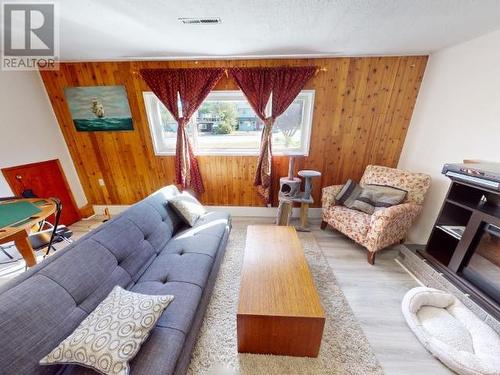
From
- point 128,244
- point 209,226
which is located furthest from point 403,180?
point 128,244

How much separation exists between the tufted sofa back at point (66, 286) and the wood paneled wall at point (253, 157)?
1.50 metres

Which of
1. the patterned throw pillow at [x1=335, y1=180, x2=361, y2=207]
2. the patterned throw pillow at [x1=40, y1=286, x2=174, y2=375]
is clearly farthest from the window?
the patterned throw pillow at [x1=40, y1=286, x2=174, y2=375]

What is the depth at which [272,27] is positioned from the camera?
1.59 metres

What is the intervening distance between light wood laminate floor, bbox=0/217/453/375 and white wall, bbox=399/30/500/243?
798mm

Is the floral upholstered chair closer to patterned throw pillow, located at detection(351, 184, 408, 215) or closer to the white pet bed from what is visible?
patterned throw pillow, located at detection(351, 184, 408, 215)

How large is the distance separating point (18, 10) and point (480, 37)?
3.79m

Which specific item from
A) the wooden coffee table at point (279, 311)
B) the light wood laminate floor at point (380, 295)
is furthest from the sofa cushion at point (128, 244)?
the light wood laminate floor at point (380, 295)

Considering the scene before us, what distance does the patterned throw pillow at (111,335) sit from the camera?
0.76 meters

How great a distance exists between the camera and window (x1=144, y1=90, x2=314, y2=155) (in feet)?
8.53

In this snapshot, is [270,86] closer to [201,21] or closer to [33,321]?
[201,21]

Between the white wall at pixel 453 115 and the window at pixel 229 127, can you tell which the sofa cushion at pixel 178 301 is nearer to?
the window at pixel 229 127

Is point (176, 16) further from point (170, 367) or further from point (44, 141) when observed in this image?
point (44, 141)

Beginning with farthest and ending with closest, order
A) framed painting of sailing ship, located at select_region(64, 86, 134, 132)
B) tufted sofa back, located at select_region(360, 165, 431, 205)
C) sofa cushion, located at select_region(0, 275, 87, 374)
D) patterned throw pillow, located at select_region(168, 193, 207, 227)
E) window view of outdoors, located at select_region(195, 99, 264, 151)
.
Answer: window view of outdoors, located at select_region(195, 99, 264, 151), framed painting of sailing ship, located at select_region(64, 86, 134, 132), tufted sofa back, located at select_region(360, 165, 431, 205), patterned throw pillow, located at select_region(168, 193, 207, 227), sofa cushion, located at select_region(0, 275, 87, 374)

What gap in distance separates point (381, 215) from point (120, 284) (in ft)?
7.51
